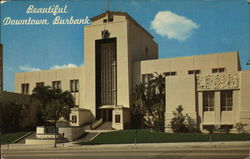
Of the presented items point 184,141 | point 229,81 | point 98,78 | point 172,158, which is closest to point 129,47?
point 98,78

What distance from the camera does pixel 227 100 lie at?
33.1 m

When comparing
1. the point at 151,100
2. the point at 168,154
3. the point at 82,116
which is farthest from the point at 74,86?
the point at 168,154

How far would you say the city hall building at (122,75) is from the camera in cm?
3419

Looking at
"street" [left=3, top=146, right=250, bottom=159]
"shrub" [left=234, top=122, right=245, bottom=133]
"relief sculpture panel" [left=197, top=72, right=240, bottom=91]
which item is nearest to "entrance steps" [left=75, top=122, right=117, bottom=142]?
"relief sculpture panel" [left=197, top=72, right=240, bottom=91]

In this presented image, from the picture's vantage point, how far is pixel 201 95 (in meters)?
34.0

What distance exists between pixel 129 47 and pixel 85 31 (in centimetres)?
776

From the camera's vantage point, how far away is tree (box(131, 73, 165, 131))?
38.9m

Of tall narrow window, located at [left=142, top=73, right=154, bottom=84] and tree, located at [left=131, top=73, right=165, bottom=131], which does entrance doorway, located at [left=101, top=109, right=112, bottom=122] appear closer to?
tree, located at [left=131, top=73, right=165, bottom=131]

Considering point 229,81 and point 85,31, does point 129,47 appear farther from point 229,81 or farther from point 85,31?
point 229,81

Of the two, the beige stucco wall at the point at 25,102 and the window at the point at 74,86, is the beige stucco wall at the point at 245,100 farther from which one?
the beige stucco wall at the point at 25,102

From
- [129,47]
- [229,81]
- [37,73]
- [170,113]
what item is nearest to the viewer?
[229,81]

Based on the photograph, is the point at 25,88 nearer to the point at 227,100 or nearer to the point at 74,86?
the point at 74,86

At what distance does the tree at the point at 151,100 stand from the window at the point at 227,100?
743 cm

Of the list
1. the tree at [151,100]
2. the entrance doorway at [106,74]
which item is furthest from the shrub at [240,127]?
the entrance doorway at [106,74]
